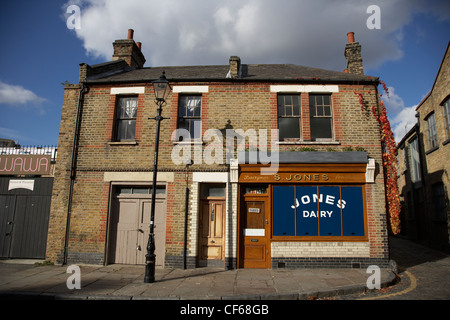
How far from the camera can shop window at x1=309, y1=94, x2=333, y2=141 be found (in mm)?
9812

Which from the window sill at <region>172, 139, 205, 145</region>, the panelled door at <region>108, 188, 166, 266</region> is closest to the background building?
the panelled door at <region>108, 188, 166, 266</region>

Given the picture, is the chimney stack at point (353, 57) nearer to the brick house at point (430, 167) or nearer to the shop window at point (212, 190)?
the brick house at point (430, 167)

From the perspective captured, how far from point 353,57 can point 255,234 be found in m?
8.12

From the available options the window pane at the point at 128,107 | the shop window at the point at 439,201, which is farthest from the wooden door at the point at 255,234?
the shop window at the point at 439,201

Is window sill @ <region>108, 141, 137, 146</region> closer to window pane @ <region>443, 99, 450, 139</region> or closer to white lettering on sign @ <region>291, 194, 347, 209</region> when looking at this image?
white lettering on sign @ <region>291, 194, 347, 209</region>

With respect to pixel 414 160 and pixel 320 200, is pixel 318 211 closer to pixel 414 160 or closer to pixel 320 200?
pixel 320 200

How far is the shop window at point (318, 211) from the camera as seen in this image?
357 inches

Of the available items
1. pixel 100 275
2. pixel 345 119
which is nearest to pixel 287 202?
pixel 345 119

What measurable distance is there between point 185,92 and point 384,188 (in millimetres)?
7715

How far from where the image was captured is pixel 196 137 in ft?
32.2

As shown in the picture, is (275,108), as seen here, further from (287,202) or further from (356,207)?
(356,207)

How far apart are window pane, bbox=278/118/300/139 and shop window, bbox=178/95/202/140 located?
9.80ft

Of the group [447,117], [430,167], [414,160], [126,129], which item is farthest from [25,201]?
[414,160]
